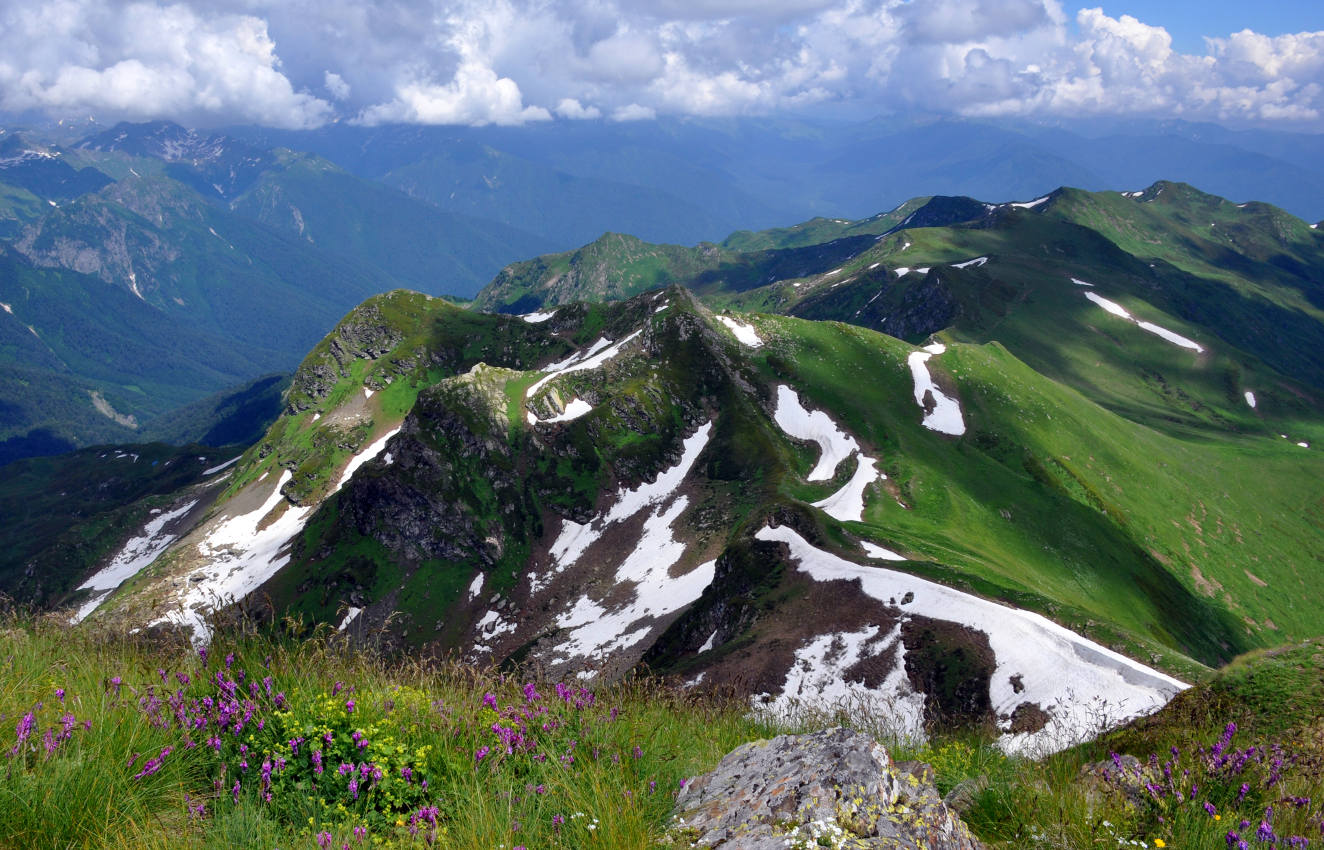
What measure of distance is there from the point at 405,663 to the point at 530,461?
11846 cm

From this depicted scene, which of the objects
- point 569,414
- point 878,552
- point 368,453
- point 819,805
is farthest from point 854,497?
point 368,453

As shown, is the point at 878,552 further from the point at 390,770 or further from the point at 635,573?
the point at 390,770

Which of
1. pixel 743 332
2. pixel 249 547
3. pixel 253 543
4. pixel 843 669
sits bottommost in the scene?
pixel 249 547

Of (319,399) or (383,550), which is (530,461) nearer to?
(383,550)

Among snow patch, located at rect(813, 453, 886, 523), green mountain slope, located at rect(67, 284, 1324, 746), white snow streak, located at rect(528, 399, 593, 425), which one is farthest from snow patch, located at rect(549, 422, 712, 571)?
snow patch, located at rect(813, 453, 886, 523)

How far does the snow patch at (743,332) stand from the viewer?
13950cm

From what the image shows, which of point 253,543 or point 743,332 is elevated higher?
point 743,332

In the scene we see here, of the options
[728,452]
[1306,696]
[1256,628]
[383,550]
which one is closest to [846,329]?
[728,452]

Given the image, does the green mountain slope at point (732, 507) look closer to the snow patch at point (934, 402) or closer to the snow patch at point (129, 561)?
the snow patch at point (934, 402)

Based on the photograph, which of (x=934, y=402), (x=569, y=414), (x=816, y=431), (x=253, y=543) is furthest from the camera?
(x=253, y=543)

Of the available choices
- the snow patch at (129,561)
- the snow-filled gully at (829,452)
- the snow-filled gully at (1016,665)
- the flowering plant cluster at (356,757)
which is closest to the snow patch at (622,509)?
the snow-filled gully at (829,452)

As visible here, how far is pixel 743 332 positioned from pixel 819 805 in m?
140

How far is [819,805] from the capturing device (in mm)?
6363

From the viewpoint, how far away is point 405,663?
9570 mm
